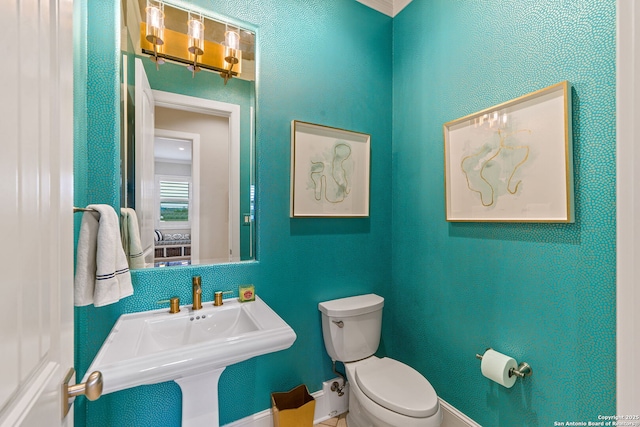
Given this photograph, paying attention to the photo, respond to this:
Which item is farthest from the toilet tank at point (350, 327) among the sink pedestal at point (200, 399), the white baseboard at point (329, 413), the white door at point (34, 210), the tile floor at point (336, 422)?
the white door at point (34, 210)

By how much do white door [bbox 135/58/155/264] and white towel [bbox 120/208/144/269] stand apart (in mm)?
59

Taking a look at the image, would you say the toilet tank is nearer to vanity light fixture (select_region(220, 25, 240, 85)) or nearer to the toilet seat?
the toilet seat

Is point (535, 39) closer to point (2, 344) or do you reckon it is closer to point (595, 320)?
point (595, 320)

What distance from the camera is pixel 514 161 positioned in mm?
1293

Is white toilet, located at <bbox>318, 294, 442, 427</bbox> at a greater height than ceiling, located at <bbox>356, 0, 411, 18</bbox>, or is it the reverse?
ceiling, located at <bbox>356, 0, 411, 18</bbox>

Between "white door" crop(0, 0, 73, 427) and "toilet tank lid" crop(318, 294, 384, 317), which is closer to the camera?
"white door" crop(0, 0, 73, 427)

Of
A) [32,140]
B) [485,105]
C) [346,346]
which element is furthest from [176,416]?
[485,105]

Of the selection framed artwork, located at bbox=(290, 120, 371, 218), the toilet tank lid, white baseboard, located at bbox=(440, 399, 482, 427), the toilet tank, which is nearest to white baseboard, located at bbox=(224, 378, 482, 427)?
white baseboard, located at bbox=(440, 399, 482, 427)

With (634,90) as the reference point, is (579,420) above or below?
below

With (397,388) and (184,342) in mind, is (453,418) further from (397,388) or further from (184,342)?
(184,342)

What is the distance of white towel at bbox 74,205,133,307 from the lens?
0.94 meters

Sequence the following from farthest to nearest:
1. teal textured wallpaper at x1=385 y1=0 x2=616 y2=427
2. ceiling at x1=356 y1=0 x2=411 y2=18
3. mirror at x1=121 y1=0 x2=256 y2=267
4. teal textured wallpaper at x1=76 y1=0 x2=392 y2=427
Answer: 1. ceiling at x1=356 y1=0 x2=411 y2=18
2. mirror at x1=121 y1=0 x2=256 y2=267
3. teal textured wallpaper at x1=76 y1=0 x2=392 y2=427
4. teal textured wallpaper at x1=385 y1=0 x2=616 y2=427

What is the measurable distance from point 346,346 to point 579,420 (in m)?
1.03

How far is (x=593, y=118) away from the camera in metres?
1.05
